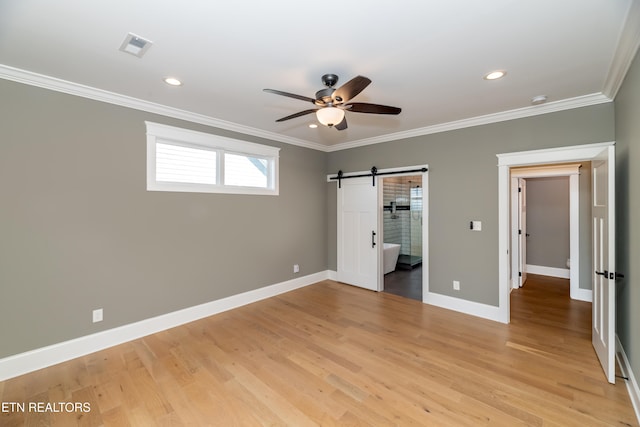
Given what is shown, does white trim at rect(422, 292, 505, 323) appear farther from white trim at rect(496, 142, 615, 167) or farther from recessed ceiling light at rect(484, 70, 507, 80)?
recessed ceiling light at rect(484, 70, 507, 80)

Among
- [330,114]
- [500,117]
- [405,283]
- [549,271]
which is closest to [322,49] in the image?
[330,114]

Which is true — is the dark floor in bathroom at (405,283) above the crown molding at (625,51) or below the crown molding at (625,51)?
below

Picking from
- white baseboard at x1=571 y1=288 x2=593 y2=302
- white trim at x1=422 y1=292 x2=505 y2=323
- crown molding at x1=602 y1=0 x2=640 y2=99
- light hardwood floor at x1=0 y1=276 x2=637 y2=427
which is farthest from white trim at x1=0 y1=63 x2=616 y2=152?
white baseboard at x1=571 y1=288 x2=593 y2=302

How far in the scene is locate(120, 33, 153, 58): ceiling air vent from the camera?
6.60 feet

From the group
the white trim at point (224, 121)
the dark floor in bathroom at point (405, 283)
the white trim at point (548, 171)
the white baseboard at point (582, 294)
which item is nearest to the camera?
the white trim at point (224, 121)

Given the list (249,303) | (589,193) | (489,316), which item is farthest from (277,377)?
(589,193)

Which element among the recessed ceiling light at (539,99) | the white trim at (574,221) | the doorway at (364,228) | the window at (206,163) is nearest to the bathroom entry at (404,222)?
the doorway at (364,228)

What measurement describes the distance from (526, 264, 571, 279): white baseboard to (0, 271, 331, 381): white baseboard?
19.2ft

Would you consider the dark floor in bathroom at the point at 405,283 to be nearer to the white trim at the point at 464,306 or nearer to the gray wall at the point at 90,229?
the white trim at the point at 464,306

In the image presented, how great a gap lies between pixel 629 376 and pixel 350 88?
3.29 meters

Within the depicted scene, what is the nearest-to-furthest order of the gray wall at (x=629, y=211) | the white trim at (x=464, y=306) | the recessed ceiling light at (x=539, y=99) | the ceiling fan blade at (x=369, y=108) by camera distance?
the gray wall at (x=629, y=211) < the ceiling fan blade at (x=369, y=108) < the recessed ceiling light at (x=539, y=99) < the white trim at (x=464, y=306)

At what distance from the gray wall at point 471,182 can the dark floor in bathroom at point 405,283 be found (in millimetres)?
655

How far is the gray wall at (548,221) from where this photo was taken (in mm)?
5758

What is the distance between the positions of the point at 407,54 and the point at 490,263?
2989mm
